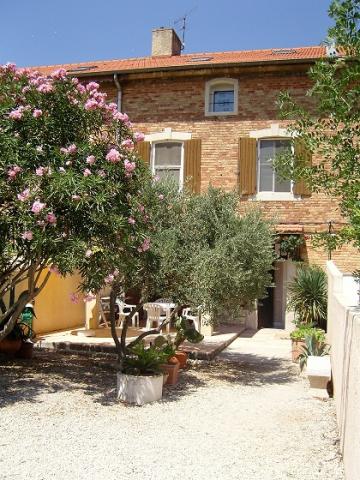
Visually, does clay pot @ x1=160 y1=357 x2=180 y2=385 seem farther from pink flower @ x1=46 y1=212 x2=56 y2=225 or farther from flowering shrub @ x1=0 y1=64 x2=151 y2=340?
pink flower @ x1=46 y1=212 x2=56 y2=225

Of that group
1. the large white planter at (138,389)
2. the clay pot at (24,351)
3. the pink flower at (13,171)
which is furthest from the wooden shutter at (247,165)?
the pink flower at (13,171)

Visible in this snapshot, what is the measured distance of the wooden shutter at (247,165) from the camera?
14859 mm

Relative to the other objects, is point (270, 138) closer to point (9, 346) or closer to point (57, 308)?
point (57, 308)

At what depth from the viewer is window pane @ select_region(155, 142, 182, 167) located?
1570 cm

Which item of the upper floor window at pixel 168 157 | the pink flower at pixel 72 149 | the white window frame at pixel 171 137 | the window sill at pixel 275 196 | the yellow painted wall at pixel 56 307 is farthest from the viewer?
the upper floor window at pixel 168 157

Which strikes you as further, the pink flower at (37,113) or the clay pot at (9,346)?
the clay pot at (9,346)

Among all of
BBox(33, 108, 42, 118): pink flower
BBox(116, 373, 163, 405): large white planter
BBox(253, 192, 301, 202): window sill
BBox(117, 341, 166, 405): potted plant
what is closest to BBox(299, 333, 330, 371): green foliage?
BBox(117, 341, 166, 405): potted plant

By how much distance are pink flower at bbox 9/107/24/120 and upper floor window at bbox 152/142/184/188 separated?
8955mm

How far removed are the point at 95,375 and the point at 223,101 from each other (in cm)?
958

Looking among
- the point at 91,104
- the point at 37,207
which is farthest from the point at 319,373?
the point at 91,104

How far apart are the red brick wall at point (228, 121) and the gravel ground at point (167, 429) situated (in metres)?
6.18

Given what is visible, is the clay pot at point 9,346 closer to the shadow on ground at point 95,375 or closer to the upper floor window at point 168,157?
the shadow on ground at point 95,375

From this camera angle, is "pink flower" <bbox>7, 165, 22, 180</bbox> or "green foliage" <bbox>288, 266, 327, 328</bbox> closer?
"pink flower" <bbox>7, 165, 22, 180</bbox>

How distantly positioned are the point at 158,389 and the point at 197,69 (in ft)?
35.0
